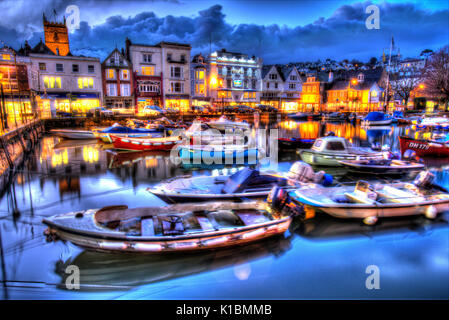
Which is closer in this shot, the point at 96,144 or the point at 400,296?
the point at 400,296

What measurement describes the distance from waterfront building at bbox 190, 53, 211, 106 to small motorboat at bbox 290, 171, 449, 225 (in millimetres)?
52745

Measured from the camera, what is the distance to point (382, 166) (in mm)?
17281

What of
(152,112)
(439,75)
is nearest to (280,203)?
(152,112)

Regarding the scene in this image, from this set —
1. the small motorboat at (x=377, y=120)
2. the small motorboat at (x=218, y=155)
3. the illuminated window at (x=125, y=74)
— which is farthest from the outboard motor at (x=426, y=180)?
the illuminated window at (x=125, y=74)

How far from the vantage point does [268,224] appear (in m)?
8.80

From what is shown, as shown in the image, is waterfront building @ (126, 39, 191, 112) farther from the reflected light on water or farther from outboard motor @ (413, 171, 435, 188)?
the reflected light on water

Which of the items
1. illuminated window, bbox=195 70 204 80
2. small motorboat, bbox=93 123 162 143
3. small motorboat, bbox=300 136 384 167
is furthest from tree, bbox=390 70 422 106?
small motorboat, bbox=93 123 162 143

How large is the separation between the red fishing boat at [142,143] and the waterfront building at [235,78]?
3789 centimetres

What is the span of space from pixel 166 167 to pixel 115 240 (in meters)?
13.8

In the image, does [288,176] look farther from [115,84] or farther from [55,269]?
[115,84]

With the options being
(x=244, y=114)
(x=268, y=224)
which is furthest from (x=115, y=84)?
(x=268, y=224)

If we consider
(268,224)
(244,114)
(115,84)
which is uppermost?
(115,84)

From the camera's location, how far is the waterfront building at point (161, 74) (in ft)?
178
